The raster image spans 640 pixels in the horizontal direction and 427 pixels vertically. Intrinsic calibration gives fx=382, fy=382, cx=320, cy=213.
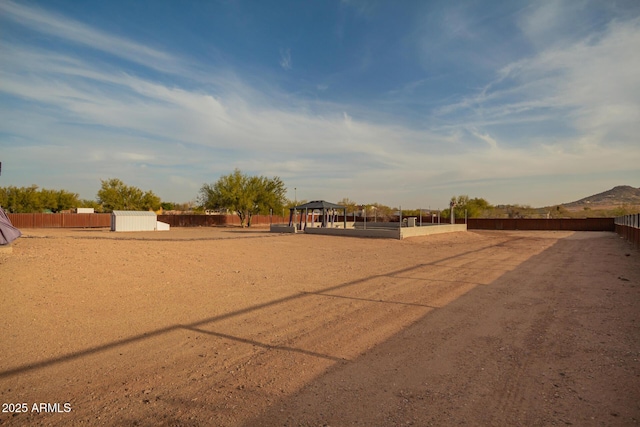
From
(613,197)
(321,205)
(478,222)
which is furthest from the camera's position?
(613,197)

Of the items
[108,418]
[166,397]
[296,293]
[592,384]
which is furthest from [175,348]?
[592,384]

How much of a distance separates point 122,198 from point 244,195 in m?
23.0

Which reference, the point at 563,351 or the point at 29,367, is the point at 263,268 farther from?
the point at 563,351

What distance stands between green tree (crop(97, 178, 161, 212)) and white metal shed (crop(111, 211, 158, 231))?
23789mm

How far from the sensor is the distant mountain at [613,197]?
14300 centimetres

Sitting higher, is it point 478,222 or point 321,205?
point 321,205

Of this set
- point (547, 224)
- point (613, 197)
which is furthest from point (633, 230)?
point (613, 197)

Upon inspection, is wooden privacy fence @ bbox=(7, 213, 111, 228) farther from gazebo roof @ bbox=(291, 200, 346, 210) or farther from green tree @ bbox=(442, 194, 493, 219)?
green tree @ bbox=(442, 194, 493, 219)

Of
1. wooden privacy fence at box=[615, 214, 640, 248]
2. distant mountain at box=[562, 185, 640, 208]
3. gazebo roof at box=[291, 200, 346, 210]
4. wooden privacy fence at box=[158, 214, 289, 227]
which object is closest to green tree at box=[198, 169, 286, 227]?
wooden privacy fence at box=[158, 214, 289, 227]

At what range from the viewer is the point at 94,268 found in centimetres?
998

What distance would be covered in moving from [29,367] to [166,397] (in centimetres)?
200

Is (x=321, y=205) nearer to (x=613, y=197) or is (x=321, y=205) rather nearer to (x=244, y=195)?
(x=244, y=195)

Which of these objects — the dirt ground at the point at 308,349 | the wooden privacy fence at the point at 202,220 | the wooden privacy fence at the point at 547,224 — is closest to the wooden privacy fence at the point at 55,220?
the wooden privacy fence at the point at 202,220

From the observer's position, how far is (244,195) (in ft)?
167
